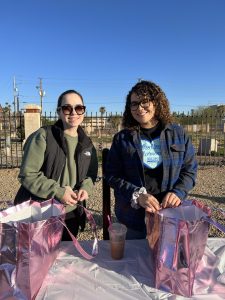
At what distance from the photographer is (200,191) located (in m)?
6.90

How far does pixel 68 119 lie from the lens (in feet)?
5.94

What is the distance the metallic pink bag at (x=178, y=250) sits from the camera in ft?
3.70

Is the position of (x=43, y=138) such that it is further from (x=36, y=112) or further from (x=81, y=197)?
(x=36, y=112)

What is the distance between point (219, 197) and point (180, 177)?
505 centimetres

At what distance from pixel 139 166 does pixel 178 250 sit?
0.64m

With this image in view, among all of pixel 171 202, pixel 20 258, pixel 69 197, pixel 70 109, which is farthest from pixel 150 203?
pixel 70 109

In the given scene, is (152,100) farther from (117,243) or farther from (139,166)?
(117,243)

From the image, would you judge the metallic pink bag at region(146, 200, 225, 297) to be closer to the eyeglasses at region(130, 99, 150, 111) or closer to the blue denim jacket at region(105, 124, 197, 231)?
the blue denim jacket at region(105, 124, 197, 231)

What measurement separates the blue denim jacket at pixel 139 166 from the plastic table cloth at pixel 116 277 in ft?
0.95

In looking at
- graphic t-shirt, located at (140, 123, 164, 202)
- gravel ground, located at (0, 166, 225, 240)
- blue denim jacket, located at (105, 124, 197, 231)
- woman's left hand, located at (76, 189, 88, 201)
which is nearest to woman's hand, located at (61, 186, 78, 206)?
woman's left hand, located at (76, 189, 88, 201)

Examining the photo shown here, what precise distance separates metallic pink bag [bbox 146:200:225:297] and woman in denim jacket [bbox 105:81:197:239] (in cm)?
46

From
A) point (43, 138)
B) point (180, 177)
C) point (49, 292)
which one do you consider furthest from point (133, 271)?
point (43, 138)

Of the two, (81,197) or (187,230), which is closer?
(187,230)

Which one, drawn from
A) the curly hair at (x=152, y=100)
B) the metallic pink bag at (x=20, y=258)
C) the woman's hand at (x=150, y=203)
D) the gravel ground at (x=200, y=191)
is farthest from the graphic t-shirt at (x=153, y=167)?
the gravel ground at (x=200, y=191)
